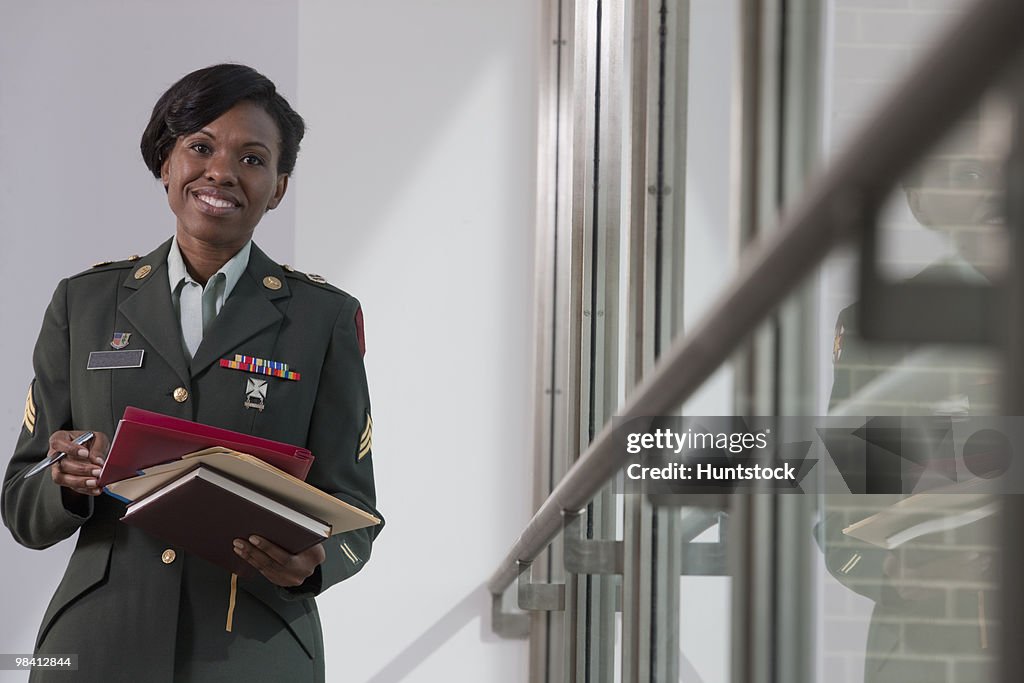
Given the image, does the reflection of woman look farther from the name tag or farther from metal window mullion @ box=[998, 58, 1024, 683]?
metal window mullion @ box=[998, 58, 1024, 683]

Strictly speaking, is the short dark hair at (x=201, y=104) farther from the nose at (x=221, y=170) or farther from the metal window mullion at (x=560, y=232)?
the metal window mullion at (x=560, y=232)

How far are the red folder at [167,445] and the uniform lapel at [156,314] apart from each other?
39 centimetres

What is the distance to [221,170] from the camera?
7.83 ft

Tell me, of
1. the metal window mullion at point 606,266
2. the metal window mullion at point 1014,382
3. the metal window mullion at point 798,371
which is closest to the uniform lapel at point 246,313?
the metal window mullion at point 606,266

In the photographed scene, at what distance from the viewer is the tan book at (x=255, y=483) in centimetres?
175

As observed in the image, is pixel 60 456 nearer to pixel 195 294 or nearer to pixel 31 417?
pixel 31 417

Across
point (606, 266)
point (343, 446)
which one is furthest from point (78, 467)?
point (606, 266)

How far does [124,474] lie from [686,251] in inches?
33.7

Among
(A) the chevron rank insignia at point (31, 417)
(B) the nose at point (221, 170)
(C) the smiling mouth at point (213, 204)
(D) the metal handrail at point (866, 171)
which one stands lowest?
(D) the metal handrail at point (866, 171)

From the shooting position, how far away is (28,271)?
12.5ft

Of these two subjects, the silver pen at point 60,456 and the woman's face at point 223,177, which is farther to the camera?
the woman's face at point 223,177

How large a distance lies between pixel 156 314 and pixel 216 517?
1.72 feet

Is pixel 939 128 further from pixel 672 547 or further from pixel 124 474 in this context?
pixel 124 474

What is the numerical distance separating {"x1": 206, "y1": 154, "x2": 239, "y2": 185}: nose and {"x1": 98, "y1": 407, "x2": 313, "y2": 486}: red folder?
72 centimetres
